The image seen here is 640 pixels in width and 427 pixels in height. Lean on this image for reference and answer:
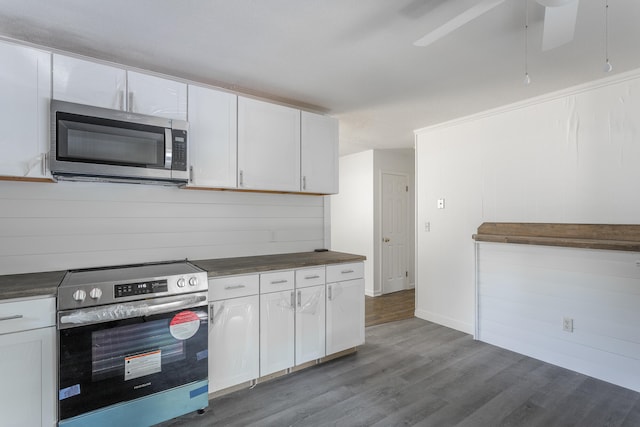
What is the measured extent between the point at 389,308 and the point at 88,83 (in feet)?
13.5

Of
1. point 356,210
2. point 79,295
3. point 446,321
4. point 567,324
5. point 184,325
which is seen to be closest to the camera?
point 79,295

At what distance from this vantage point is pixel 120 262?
8.14 feet

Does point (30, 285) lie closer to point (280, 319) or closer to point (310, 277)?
point (280, 319)

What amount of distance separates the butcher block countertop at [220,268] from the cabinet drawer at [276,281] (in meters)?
0.05

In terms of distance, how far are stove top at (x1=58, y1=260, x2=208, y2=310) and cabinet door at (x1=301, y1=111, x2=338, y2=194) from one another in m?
1.37

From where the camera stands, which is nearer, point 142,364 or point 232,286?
point 142,364

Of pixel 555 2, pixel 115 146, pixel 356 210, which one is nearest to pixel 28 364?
pixel 115 146

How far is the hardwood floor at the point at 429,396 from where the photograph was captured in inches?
83.4

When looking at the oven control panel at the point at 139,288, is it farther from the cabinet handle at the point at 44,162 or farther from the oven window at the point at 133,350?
the cabinet handle at the point at 44,162

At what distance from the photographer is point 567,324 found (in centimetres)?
281

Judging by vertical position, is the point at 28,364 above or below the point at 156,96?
below

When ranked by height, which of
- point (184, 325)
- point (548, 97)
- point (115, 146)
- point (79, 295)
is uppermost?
point (548, 97)

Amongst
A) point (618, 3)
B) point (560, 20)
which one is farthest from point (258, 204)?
point (618, 3)

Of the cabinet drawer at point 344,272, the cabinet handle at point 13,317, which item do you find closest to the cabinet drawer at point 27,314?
the cabinet handle at point 13,317
